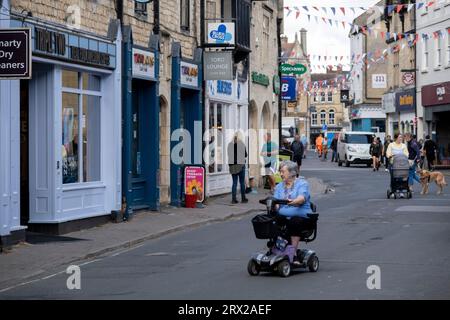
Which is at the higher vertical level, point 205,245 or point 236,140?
point 236,140

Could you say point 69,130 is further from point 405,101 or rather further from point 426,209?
point 405,101

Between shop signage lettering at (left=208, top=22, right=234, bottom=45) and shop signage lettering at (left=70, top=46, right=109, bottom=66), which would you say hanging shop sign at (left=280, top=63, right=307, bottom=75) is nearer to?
shop signage lettering at (left=208, top=22, right=234, bottom=45)

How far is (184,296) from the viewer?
36.2 ft

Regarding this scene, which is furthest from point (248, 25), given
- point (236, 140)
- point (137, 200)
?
point (137, 200)

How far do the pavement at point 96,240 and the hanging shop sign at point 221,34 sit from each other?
15.1ft

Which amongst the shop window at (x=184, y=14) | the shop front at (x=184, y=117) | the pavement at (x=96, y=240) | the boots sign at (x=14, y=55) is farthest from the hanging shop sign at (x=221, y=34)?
the boots sign at (x=14, y=55)

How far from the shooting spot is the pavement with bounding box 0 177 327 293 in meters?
14.3

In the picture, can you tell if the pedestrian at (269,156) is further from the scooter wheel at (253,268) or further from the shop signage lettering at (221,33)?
the scooter wheel at (253,268)

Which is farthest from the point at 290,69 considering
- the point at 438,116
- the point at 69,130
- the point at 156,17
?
the point at 69,130

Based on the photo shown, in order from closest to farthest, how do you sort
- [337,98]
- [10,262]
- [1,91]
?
1. [10,262]
2. [1,91]
3. [337,98]

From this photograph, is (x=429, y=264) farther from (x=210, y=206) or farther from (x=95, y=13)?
(x=210, y=206)

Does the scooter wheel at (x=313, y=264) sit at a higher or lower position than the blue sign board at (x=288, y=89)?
lower

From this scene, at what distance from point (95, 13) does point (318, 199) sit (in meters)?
11.7

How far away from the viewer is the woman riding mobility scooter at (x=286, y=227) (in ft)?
41.4
